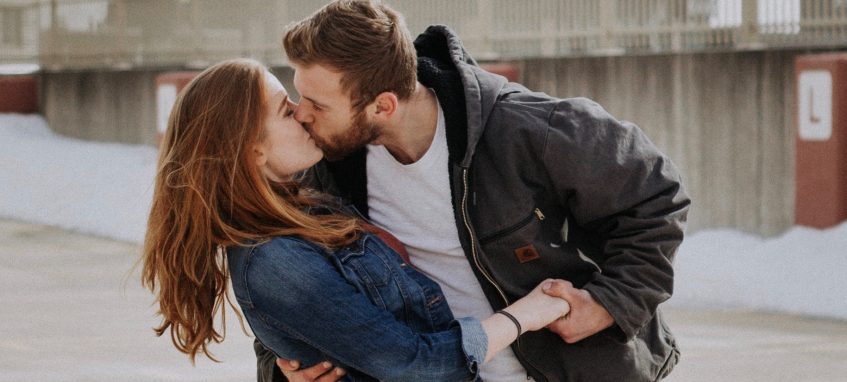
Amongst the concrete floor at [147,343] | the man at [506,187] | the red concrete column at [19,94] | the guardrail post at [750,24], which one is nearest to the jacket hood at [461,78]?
the man at [506,187]

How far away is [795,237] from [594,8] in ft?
9.44

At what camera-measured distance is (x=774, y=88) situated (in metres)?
11.2

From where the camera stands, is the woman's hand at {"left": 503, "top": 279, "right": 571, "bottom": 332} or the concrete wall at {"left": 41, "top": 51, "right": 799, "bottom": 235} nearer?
the woman's hand at {"left": 503, "top": 279, "right": 571, "bottom": 332}

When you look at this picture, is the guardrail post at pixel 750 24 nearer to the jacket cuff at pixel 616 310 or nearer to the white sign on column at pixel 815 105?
the white sign on column at pixel 815 105

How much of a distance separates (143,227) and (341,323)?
11595 mm

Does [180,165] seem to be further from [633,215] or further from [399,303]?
[633,215]

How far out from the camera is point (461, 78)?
10.8ft

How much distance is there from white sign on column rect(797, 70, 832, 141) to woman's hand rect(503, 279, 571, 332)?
7.40 meters

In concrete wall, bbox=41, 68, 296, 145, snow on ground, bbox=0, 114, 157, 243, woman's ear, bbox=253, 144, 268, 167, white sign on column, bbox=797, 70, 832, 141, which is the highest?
woman's ear, bbox=253, 144, 268, 167

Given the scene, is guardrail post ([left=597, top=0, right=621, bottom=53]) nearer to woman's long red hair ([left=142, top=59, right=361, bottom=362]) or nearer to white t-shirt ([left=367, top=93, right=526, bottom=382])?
white t-shirt ([left=367, top=93, right=526, bottom=382])

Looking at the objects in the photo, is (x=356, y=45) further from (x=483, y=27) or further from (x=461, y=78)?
(x=483, y=27)

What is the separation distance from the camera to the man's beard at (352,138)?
325 cm

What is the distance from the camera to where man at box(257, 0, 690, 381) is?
3178mm

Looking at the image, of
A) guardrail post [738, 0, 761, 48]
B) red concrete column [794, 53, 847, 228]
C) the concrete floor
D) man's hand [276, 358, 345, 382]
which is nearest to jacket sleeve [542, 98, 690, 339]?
man's hand [276, 358, 345, 382]
